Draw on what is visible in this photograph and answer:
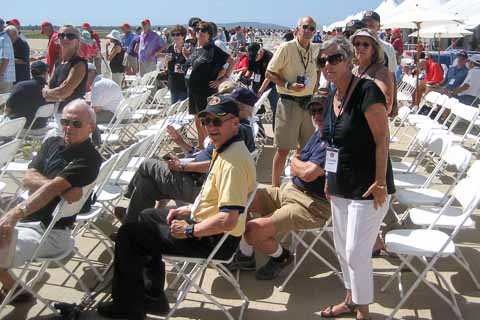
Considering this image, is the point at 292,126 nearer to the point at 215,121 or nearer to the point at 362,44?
the point at 362,44

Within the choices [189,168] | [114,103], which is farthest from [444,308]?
[114,103]

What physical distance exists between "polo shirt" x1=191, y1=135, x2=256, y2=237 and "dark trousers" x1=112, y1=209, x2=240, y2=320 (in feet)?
0.48

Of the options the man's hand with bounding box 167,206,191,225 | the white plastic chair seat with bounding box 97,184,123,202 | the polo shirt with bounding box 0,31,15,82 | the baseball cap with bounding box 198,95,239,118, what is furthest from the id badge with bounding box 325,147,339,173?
the polo shirt with bounding box 0,31,15,82

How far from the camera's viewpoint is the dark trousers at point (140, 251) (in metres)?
3.12

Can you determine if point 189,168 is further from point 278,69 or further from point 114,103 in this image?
point 114,103

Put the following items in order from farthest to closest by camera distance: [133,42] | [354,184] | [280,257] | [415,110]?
[133,42] → [415,110] → [280,257] → [354,184]

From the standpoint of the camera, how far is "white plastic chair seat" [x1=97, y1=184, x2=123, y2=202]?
4.13 meters

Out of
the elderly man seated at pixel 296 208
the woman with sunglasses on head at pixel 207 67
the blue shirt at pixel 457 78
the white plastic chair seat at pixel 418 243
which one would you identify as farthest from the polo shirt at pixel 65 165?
the blue shirt at pixel 457 78

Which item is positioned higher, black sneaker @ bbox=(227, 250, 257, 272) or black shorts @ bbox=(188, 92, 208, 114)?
black shorts @ bbox=(188, 92, 208, 114)

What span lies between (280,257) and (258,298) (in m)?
0.36

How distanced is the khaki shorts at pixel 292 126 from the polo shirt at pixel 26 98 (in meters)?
2.76

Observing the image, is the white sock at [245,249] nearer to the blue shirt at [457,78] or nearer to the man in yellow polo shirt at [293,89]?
the man in yellow polo shirt at [293,89]

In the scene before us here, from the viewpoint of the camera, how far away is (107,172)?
372cm

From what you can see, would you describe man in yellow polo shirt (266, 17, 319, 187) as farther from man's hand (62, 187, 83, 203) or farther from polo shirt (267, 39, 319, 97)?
man's hand (62, 187, 83, 203)
